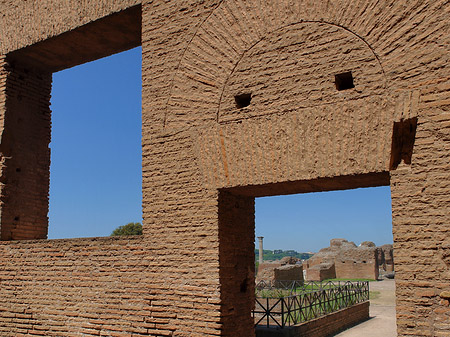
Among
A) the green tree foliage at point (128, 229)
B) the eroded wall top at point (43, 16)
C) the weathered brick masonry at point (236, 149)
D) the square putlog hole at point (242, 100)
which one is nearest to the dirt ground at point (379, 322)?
the weathered brick masonry at point (236, 149)

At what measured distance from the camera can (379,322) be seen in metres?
12.1

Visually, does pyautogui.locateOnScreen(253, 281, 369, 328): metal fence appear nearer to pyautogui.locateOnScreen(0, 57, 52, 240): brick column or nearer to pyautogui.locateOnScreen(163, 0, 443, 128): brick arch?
pyautogui.locateOnScreen(0, 57, 52, 240): brick column

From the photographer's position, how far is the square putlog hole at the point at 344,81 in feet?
14.4

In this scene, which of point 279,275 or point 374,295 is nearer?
point 374,295

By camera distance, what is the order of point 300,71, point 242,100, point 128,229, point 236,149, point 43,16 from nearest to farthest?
point 300,71, point 236,149, point 242,100, point 43,16, point 128,229

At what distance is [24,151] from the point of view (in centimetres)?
705

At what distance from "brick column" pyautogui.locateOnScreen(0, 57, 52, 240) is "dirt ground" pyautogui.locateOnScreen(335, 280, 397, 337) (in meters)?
7.20

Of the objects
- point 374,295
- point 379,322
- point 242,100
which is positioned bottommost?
point 374,295

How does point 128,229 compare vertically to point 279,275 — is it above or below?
above

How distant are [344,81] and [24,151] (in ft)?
16.2

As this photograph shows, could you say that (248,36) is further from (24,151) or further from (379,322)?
(379,322)

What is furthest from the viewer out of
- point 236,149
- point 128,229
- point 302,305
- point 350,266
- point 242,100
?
point 128,229

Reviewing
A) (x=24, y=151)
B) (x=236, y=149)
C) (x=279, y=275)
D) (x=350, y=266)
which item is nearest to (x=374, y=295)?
(x=279, y=275)

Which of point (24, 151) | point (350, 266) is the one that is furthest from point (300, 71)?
point (350, 266)
